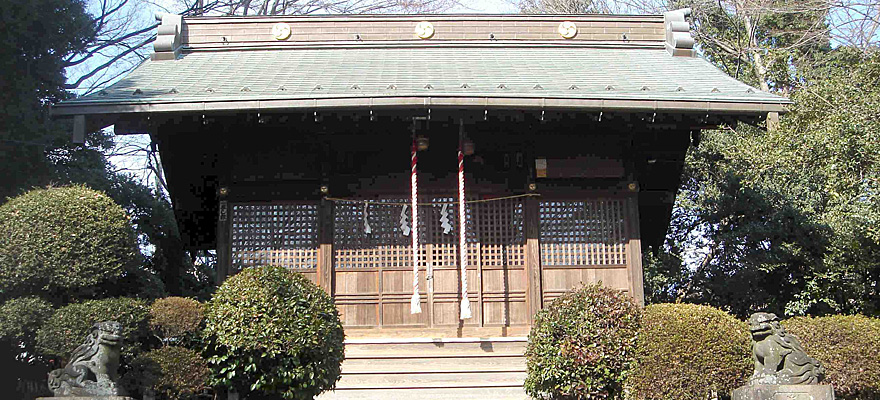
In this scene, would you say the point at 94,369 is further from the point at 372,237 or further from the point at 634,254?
the point at 634,254

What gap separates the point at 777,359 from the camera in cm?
610

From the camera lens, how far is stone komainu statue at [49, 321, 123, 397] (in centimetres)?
568

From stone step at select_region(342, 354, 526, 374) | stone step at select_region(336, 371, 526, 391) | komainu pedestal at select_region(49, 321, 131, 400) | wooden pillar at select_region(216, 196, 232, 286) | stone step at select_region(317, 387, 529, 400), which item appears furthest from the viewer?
wooden pillar at select_region(216, 196, 232, 286)

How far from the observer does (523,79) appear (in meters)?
9.29

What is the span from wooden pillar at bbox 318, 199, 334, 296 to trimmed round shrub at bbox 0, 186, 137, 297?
2682 mm

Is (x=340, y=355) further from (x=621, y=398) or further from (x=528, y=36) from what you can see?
(x=528, y=36)

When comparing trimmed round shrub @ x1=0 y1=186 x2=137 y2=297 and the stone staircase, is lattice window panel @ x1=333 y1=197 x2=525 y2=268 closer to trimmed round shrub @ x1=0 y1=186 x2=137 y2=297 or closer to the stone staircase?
the stone staircase

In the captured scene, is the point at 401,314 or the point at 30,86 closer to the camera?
the point at 401,314

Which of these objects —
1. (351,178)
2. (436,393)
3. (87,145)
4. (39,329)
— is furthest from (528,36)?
(87,145)

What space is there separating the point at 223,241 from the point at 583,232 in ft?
14.3

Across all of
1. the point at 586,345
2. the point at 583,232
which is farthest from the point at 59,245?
the point at 583,232

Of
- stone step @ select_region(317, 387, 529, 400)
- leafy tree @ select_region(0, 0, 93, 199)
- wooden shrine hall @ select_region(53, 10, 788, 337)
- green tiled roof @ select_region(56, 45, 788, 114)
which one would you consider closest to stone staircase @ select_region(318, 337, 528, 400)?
stone step @ select_region(317, 387, 529, 400)

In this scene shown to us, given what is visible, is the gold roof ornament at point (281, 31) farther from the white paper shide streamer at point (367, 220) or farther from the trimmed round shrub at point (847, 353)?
the trimmed round shrub at point (847, 353)

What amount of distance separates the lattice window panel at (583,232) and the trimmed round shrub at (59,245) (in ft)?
15.9
